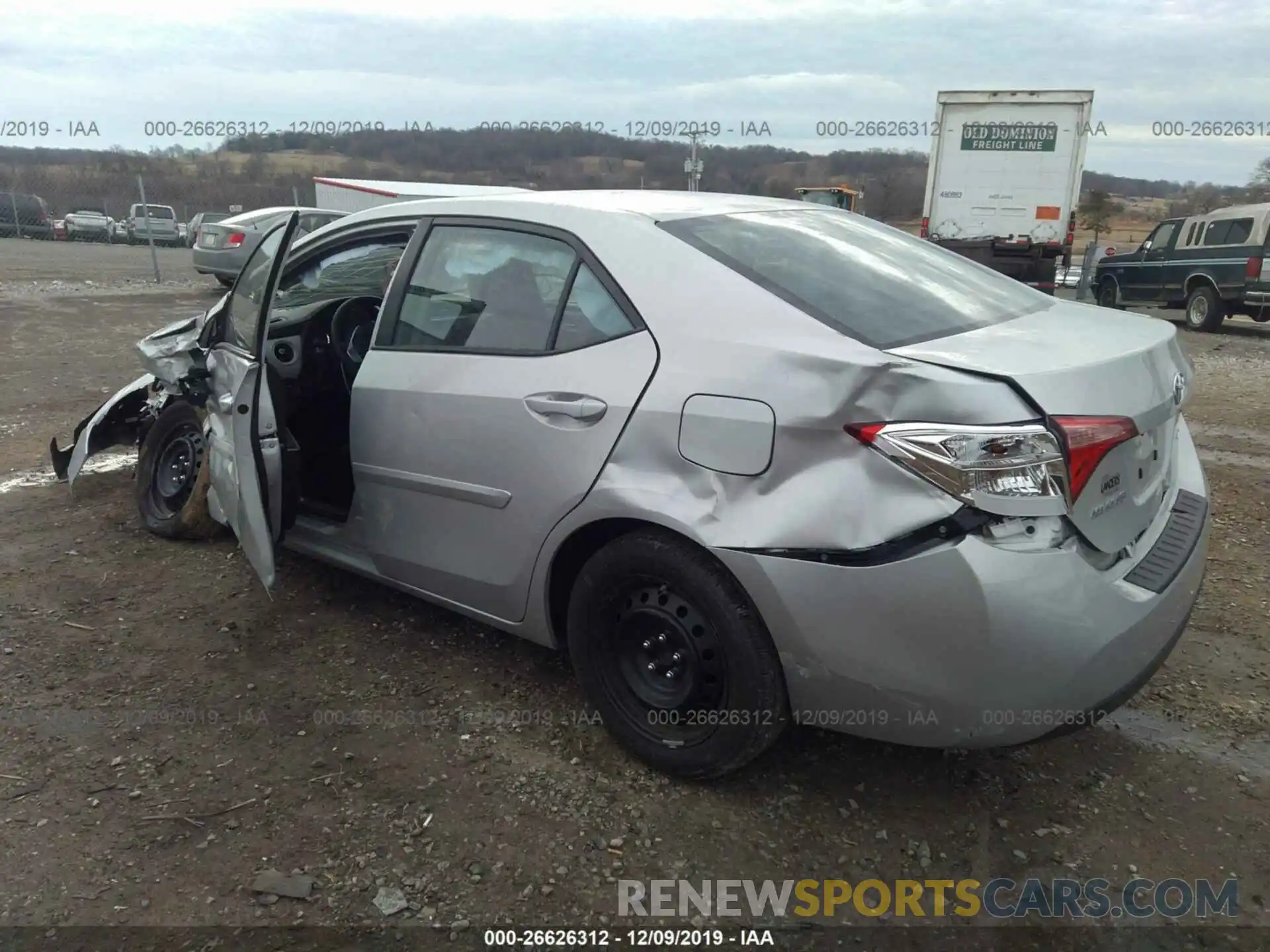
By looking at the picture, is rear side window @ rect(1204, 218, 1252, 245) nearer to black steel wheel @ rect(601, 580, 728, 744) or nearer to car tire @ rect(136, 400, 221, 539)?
black steel wheel @ rect(601, 580, 728, 744)

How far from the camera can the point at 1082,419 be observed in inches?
78.6

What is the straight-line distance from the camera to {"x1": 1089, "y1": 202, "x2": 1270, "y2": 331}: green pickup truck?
1291cm

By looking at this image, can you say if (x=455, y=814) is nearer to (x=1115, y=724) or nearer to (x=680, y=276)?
(x=680, y=276)

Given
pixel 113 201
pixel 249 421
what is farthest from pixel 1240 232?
pixel 113 201

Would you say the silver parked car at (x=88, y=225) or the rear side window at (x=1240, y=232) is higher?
the rear side window at (x=1240, y=232)

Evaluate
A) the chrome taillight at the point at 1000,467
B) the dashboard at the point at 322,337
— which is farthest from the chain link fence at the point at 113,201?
the chrome taillight at the point at 1000,467

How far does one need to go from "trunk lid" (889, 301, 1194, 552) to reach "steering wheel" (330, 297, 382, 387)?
2427 millimetres

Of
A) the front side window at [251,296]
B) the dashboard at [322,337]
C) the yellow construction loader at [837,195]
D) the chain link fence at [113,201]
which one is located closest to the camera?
the front side window at [251,296]

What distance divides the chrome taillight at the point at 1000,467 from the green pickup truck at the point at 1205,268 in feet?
44.5

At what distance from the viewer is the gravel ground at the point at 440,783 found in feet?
7.35

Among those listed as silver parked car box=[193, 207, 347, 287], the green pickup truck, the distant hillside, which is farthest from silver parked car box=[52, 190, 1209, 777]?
the green pickup truck

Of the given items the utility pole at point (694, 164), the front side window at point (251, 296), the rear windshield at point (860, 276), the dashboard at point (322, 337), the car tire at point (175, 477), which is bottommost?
the car tire at point (175, 477)

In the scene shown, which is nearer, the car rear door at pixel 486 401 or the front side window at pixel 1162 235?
the car rear door at pixel 486 401

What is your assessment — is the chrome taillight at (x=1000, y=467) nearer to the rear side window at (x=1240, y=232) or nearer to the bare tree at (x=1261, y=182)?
the rear side window at (x=1240, y=232)
